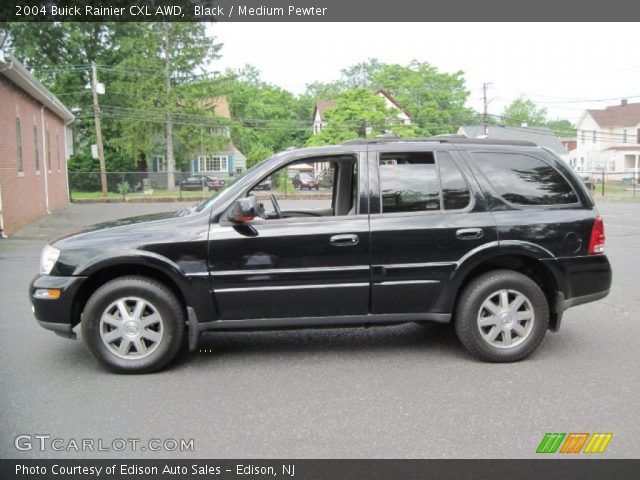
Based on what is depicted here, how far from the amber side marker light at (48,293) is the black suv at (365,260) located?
1 centimetres

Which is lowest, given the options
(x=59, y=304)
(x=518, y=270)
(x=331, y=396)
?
(x=331, y=396)

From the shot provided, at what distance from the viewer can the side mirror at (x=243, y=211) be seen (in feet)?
15.3

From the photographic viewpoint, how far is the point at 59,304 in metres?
4.78

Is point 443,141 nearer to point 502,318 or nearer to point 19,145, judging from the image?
point 502,318

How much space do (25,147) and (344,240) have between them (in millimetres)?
16459

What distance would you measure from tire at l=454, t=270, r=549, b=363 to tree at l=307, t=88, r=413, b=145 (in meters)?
35.6

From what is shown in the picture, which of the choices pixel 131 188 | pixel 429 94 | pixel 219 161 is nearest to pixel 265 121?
pixel 219 161

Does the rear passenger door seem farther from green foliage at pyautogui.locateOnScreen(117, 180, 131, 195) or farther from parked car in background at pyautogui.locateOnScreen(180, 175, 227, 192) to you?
parked car in background at pyautogui.locateOnScreen(180, 175, 227, 192)

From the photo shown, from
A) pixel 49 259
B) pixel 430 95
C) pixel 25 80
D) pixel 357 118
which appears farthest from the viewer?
pixel 430 95

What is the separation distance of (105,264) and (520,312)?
340 centimetres

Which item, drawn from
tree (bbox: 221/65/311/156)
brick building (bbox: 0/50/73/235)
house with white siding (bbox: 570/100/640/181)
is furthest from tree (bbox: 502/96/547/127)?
brick building (bbox: 0/50/73/235)

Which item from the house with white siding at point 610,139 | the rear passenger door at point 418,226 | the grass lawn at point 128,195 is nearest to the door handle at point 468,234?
the rear passenger door at point 418,226
